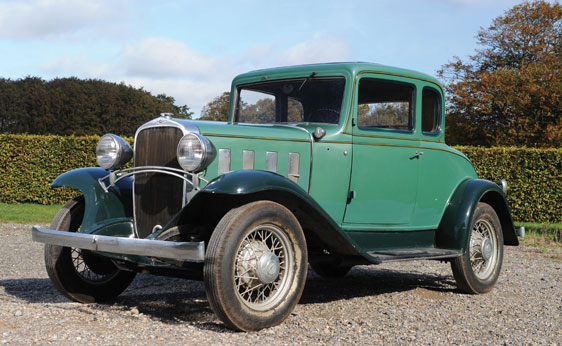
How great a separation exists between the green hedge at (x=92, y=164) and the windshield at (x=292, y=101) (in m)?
9.71

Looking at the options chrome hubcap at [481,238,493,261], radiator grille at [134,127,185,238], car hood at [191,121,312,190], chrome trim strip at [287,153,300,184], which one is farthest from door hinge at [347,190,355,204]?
chrome hubcap at [481,238,493,261]

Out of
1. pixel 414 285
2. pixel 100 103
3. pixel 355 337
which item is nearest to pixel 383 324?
pixel 355 337

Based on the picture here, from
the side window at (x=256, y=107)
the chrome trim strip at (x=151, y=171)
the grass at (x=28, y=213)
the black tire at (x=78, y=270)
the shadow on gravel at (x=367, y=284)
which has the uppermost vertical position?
the side window at (x=256, y=107)

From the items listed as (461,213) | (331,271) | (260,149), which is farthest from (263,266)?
(331,271)

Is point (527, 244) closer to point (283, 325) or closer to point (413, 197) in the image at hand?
point (413, 197)

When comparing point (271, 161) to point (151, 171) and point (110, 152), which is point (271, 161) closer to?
point (151, 171)

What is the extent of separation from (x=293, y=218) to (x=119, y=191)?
1705mm

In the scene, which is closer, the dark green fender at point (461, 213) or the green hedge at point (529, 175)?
the dark green fender at point (461, 213)

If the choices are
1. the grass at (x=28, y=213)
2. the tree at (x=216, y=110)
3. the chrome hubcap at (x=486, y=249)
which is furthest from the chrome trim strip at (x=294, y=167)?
the tree at (x=216, y=110)

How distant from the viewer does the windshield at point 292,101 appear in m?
5.60

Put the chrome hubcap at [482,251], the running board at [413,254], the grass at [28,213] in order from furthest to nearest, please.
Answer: the grass at [28,213] → the chrome hubcap at [482,251] → the running board at [413,254]

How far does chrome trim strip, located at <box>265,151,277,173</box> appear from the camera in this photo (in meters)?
5.00

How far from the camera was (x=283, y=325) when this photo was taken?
4.57 m

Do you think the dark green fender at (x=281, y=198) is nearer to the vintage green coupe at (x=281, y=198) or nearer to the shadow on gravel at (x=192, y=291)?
the vintage green coupe at (x=281, y=198)
